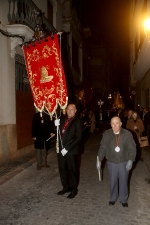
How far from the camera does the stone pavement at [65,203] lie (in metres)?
4.70

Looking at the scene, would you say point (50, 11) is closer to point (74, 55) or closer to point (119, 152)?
point (74, 55)

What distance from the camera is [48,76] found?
7.03m

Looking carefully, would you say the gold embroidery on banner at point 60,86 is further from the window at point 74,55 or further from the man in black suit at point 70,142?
the window at point 74,55

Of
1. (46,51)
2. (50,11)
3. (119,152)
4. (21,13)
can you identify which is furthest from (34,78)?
(50,11)

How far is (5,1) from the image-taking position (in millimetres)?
9906

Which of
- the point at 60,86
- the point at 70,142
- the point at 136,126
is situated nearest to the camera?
the point at 70,142

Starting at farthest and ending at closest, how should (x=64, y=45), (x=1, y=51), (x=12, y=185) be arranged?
(x=64, y=45) < (x=1, y=51) < (x=12, y=185)

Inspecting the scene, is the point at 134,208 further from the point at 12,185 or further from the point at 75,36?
the point at 75,36

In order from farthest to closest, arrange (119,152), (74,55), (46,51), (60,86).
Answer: (74,55) → (46,51) → (60,86) → (119,152)

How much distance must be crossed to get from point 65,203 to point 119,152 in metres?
Result: 1.63

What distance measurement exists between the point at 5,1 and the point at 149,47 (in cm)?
704

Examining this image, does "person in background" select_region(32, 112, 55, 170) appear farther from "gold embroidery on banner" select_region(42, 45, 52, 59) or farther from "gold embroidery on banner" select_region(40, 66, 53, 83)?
"gold embroidery on banner" select_region(42, 45, 52, 59)

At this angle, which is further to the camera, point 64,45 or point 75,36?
point 75,36

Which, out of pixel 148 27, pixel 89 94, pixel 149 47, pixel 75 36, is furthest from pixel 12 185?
pixel 89 94
